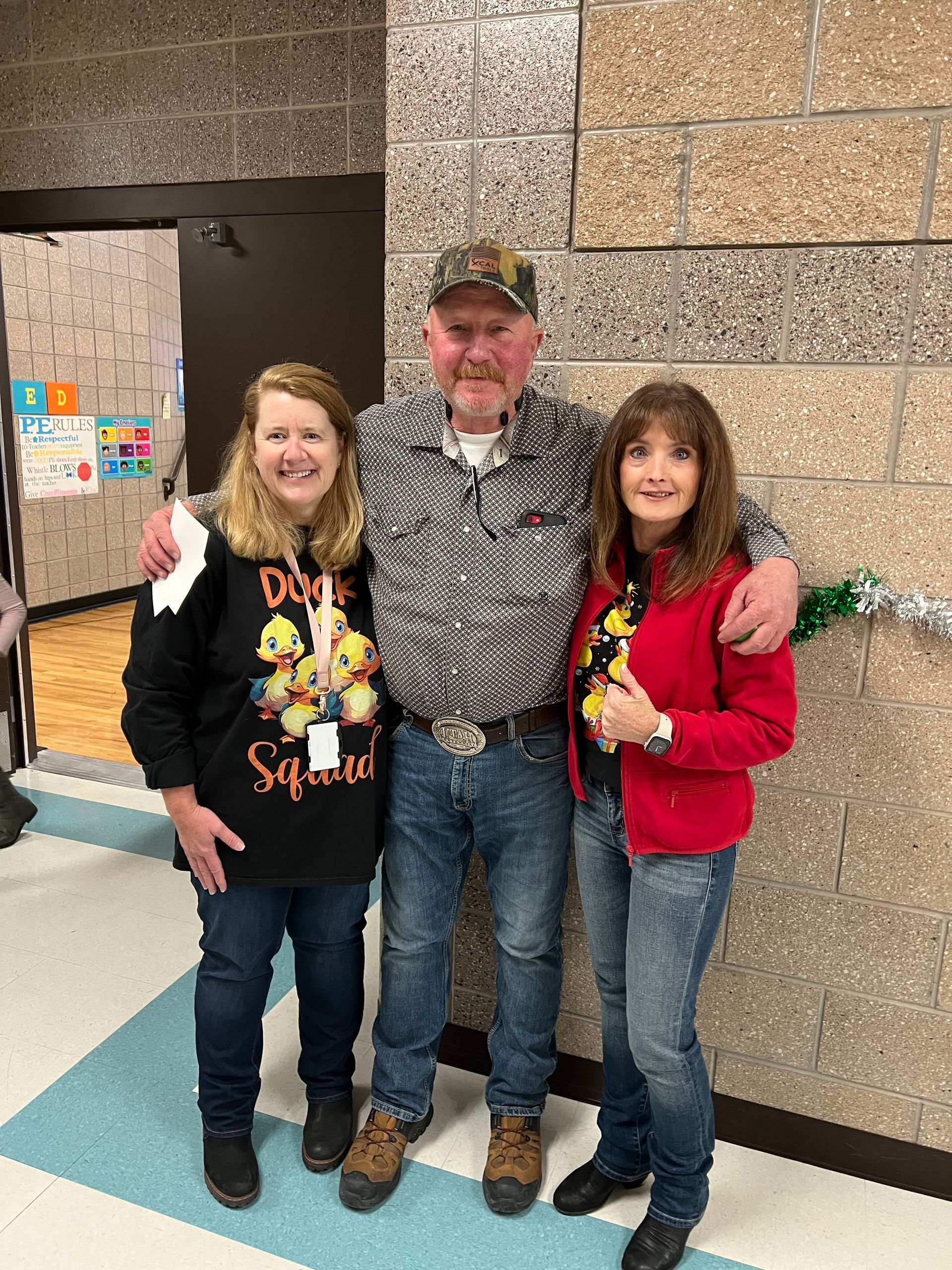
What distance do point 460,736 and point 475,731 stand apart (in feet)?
0.10

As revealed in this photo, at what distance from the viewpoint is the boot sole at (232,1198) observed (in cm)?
169

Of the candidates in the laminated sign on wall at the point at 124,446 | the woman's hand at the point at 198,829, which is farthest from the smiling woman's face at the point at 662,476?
the laminated sign on wall at the point at 124,446

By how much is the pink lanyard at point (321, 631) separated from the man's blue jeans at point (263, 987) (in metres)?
0.41

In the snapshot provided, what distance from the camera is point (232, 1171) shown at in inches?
67.2

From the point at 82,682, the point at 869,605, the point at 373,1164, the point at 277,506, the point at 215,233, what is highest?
the point at 215,233

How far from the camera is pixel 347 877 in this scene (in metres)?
1.64

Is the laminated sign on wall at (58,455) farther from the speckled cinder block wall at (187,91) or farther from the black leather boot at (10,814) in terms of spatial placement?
the black leather boot at (10,814)

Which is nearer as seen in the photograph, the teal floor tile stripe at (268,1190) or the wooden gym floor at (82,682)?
the teal floor tile stripe at (268,1190)

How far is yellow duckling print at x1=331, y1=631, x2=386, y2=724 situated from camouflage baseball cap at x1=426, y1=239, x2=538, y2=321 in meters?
0.62

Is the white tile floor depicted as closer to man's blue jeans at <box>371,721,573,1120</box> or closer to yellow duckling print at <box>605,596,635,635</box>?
man's blue jeans at <box>371,721,573,1120</box>

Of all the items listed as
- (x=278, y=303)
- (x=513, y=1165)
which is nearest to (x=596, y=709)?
(x=513, y=1165)

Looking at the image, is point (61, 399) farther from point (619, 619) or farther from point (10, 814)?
point (619, 619)

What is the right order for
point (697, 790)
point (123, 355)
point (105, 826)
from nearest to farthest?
1. point (697, 790)
2. point (105, 826)
3. point (123, 355)

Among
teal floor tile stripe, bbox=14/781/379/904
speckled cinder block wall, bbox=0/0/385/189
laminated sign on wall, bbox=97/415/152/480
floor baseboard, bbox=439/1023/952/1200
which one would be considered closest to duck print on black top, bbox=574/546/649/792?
floor baseboard, bbox=439/1023/952/1200
